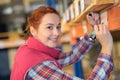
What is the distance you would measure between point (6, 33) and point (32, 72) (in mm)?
5072

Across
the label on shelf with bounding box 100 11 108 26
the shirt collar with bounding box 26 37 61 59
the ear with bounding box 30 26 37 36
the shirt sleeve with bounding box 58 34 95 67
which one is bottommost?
the shirt sleeve with bounding box 58 34 95 67

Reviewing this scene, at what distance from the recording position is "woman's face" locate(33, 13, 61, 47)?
183 cm

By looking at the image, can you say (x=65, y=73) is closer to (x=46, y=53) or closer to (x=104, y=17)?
(x=46, y=53)

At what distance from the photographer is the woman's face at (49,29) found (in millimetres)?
1827

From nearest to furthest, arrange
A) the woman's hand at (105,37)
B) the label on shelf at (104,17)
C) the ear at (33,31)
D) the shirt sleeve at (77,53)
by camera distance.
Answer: the woman's hand at (105,37) → the label on shelf at (104,17) → the ear at (33,31) → the shirt sleeve at (77,53)

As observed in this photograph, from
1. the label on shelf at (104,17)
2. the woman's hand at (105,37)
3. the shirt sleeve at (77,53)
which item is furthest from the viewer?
the shirt sleeve at (77,53)

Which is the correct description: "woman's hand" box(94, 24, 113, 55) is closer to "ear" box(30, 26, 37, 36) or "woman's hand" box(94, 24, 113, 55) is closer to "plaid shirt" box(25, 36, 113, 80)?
"plaid shirt" box(25, 36, 113, 80)

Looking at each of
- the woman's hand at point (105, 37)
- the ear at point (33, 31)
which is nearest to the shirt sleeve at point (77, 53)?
the ear at point (33, 31)

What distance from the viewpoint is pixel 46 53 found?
1.85 metres

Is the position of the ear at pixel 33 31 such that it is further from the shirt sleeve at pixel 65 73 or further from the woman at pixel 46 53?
the shirt sleeve at pixel 65 73

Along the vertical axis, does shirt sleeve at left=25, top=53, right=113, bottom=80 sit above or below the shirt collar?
below

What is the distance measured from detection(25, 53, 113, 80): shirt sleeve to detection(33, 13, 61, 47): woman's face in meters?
0.22

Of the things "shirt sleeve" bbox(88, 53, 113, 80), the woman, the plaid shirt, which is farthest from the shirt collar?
"shirt sleeve" bbox(88, 53, 113, 80)

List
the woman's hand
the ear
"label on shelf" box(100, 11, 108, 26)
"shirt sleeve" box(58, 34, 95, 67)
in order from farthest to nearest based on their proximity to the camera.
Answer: "shirt sleeve" box(58, 34, 95, 67)
the ear
"label on shelf" box(100, 11, 108, 26)
the woman's hand
